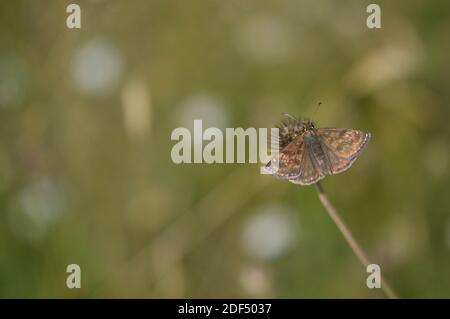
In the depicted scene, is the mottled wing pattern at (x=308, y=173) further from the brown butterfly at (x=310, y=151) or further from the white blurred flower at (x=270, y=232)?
the white blurred flower at (x=270, y=232)

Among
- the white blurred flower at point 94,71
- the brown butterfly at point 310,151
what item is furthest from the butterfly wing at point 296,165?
the white blurred flower at point 94,71

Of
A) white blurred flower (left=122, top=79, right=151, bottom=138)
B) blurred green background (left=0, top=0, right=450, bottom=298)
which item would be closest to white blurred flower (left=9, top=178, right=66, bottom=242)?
blurred green background (left=0, top=0, right=450, bottom=298)

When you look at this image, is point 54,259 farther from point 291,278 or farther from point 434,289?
point 434,289

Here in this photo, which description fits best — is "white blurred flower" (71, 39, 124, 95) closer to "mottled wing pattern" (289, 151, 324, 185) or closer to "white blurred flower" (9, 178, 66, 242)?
"white blurred flower" (9, 178, 66, 242)

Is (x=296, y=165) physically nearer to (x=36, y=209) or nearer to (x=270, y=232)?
(x=270, y=232)

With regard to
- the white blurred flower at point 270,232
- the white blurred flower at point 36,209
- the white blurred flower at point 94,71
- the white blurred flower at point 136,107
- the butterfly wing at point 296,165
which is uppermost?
the white blurred flower at point 94,71

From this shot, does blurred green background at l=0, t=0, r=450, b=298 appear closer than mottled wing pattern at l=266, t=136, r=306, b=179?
No
